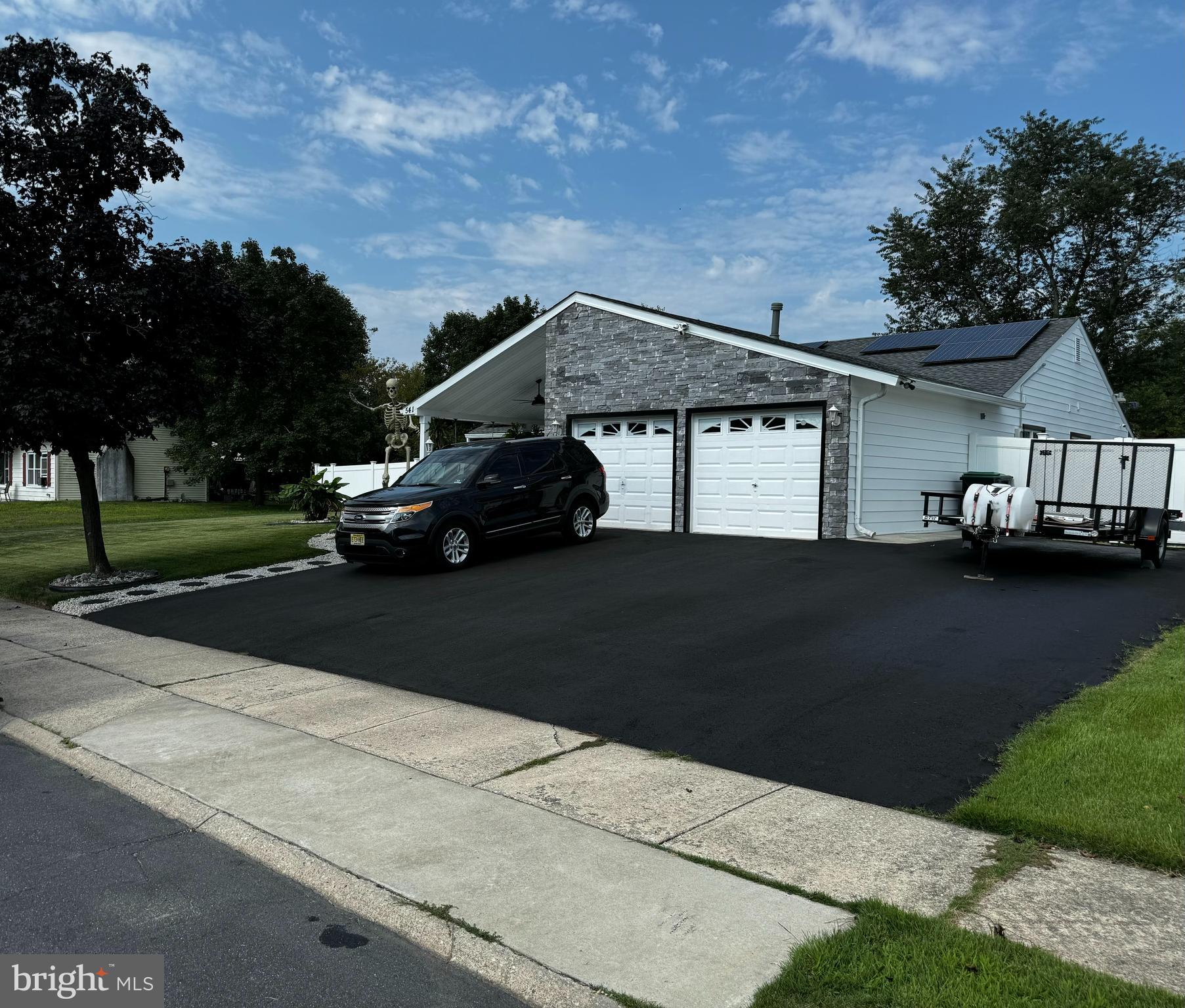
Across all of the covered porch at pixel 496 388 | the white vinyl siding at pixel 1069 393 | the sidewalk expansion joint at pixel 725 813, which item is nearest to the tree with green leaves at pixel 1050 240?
the white vinyl siding at pixel 1069 393

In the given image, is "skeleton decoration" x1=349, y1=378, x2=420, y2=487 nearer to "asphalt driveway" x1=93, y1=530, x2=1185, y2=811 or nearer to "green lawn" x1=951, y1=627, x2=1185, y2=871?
"asphalt driveway" x1=93, y1=530, x2=1185, y2=811

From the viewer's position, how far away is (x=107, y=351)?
12867 mm

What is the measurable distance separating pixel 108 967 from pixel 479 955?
1.35 m

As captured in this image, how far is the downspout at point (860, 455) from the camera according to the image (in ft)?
48.2

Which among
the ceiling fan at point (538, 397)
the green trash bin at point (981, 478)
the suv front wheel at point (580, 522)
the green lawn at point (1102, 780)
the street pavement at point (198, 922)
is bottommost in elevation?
the street pavement at point (198, 922)

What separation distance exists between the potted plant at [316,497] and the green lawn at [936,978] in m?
21.2

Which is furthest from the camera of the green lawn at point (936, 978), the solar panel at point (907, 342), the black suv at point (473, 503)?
the solar panel at point (907, 342)

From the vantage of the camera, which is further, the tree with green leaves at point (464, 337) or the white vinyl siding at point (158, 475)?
the tree with green leaves at point (464, 337)

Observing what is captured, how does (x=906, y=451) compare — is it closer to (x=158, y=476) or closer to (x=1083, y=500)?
(x=1083, y=500)

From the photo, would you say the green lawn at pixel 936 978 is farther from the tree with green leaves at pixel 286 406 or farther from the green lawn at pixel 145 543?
Answer: the tree with green leaves at pixel 286 406

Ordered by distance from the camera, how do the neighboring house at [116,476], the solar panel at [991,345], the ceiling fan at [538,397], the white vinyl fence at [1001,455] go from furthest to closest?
1. the neighboring house at [116,476]
2. the ceiling fan at [538,397]
3. the solar panel at [991,345]
4. the white vinyl fence at [1001,455]

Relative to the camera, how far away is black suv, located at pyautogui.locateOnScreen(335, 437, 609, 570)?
41.4 ft

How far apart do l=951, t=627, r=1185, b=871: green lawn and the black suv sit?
8.73 m

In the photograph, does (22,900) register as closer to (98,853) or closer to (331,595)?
(98,853)
